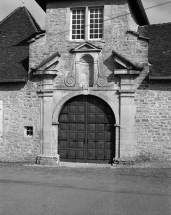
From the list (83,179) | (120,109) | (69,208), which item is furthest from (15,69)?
(69,208)

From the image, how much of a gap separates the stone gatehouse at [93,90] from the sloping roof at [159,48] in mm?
417

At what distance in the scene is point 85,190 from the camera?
9250mm

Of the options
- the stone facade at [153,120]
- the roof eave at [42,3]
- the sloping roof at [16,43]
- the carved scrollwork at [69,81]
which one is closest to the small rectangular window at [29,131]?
the sloping roof at [16,43]

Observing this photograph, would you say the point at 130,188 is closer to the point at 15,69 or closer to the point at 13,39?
the point at 15,69

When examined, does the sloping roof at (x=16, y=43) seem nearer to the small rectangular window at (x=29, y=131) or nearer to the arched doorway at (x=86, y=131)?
the small rectangular window at (x=29, y=131)

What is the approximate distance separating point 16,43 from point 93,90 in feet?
17.1

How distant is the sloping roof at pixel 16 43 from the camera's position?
14.7 m

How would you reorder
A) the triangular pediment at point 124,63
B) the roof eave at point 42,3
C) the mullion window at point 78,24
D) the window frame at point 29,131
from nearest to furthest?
1. the triangular pediment at point 124,63
2. the mullion window at point 78,24
3. the window frame at point 29,131
4. the roof eave at point 42,3

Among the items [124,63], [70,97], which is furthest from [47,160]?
[124,63]

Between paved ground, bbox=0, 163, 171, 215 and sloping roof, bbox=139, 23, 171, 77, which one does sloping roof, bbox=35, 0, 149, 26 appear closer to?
sloping roof, bbox=139, 23, 171, 77

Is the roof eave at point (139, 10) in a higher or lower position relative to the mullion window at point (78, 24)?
higher

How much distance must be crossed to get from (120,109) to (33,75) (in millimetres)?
3936

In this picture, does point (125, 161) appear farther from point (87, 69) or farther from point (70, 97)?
point (87, 69)

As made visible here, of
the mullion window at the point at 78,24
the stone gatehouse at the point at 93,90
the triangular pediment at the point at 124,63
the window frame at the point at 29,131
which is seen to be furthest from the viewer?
the window frame at the point at 29,131
